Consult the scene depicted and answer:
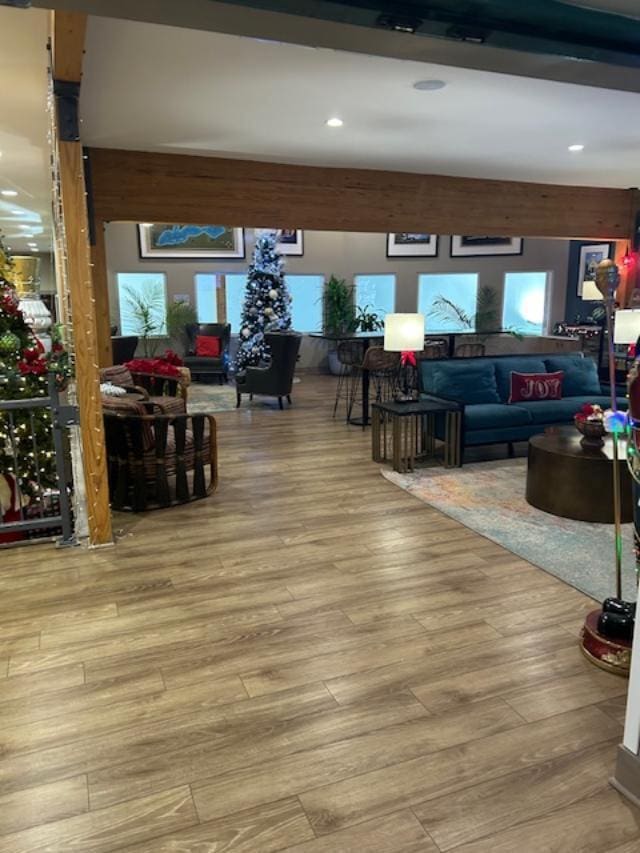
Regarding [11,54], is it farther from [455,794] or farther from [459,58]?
[455,794]

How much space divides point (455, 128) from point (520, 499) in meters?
3.01

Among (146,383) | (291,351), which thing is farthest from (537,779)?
(291,351)

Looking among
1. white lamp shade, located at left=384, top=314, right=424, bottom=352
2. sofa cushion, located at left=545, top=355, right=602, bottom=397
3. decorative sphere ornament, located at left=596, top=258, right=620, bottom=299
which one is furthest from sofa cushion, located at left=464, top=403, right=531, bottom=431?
decorative sphere ornament, located at left=596, top=258, right=620, bottom=299

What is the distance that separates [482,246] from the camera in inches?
494

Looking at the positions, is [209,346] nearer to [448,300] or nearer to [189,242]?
[189,242]

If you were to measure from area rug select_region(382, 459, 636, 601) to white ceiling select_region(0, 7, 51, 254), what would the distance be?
3.82m

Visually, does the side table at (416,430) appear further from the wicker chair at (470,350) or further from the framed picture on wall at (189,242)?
the framed picture on wall at (189,242)

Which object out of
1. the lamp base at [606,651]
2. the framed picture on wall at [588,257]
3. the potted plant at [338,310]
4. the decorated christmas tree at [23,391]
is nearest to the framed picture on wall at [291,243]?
the potted plant at [338,310]

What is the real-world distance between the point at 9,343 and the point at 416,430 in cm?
342

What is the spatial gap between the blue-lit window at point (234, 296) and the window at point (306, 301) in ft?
3.07

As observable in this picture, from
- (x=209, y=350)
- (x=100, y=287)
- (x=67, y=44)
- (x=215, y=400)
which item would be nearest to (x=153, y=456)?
(x=100, y=287)

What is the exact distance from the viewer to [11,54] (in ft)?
11.8

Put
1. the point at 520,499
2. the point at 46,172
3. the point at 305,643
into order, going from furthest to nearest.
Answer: the point at 46,172
the point at 520,499
the point at 305,643

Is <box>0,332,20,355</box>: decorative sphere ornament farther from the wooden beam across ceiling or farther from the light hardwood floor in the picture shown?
the wooden beam across ceiling
